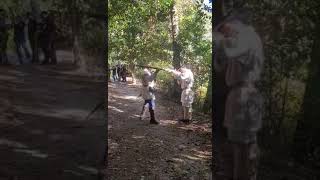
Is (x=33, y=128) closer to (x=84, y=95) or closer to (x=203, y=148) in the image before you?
(x=84, y=95)

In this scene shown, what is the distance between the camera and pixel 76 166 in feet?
19.2

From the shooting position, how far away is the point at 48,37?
5.82 m

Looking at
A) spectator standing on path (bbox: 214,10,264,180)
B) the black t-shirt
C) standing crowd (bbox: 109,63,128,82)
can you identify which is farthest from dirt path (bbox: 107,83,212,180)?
standing crowd (bbox: 109,63,128,82)

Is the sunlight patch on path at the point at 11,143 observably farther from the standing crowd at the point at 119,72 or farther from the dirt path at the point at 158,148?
the standing crowd at the point at 119,72

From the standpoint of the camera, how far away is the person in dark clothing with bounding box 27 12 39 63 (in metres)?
5.79

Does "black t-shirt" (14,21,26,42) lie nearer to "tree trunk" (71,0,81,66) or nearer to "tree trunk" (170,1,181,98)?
"tree trunk" (71,0,81,66)

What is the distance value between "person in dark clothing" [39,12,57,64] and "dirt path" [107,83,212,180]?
9.32 ft

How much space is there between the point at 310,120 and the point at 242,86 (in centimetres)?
102

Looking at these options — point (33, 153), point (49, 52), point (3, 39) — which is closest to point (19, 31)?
point (3, 39)

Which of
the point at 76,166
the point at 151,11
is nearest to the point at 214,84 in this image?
the point at 76,166

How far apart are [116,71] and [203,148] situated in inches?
787

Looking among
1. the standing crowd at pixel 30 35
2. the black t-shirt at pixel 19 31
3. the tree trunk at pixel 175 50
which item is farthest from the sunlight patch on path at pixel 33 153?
the tree trunk at pixel 175 50

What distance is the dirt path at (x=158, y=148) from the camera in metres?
8.28

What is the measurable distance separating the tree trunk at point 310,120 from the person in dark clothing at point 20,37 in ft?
11.8
